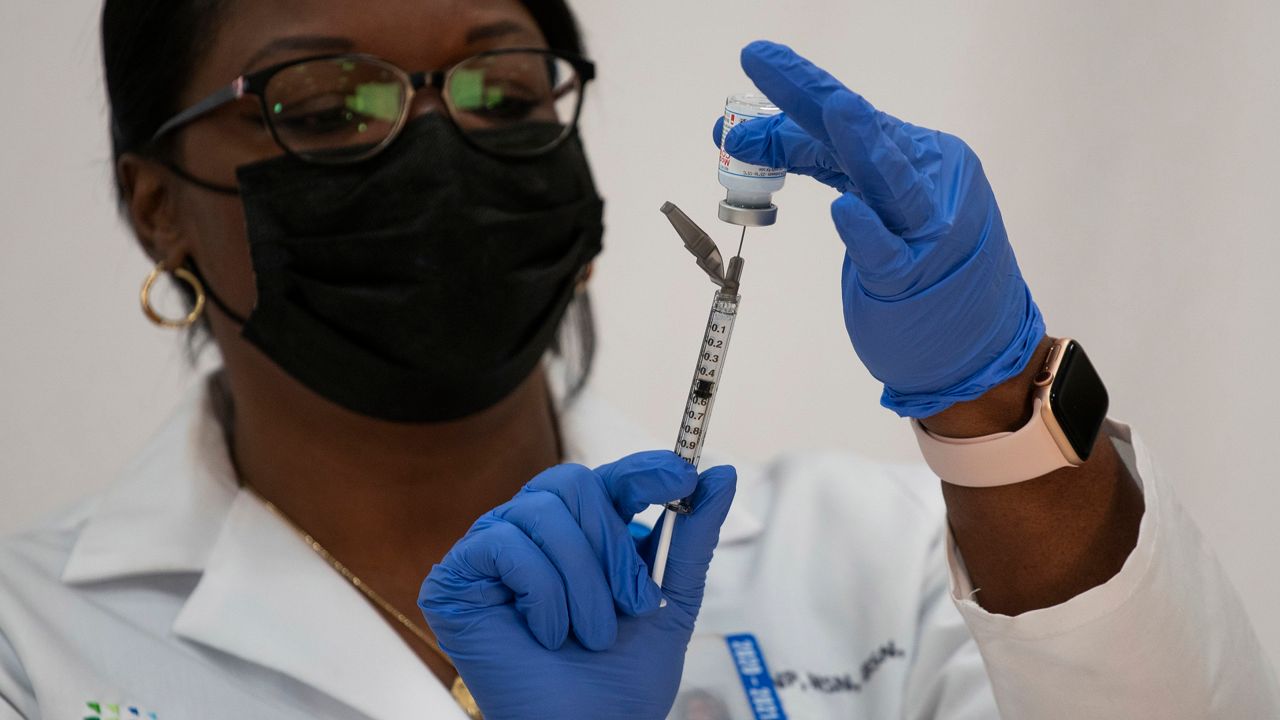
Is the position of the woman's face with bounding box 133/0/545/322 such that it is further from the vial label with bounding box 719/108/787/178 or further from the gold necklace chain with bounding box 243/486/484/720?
the vial label with bounding box 719/108/787/178

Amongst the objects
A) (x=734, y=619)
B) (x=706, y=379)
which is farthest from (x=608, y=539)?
(x=734, y=619)

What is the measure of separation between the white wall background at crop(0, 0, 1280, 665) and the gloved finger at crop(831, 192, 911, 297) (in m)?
1.21

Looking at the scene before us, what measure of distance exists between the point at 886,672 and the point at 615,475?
50 centimetres

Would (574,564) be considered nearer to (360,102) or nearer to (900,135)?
(900,135)

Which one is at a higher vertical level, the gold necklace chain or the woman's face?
the woman's face

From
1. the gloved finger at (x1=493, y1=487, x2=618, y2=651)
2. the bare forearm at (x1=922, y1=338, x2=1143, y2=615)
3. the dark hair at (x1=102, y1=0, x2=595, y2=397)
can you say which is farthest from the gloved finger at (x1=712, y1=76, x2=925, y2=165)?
the dark hair at (x1=102, y1=0, x2=595, y2=397)

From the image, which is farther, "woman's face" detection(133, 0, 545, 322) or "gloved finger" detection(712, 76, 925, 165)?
"woman's face" detection(133, 0, 545, 322)

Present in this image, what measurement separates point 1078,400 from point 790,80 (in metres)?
0.38

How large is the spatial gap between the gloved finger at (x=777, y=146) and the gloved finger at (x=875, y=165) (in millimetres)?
81

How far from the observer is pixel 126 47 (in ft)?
4.82

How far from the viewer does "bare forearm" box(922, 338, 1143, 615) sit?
109 cm

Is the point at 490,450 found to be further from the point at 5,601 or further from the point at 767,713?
the point at 5,601

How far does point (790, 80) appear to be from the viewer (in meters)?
0.98

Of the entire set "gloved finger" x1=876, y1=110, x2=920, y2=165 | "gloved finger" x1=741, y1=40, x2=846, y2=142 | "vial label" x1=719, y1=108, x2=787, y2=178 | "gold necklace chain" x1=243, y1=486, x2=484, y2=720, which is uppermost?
"gloved finger" x1=741, y1=40, x2=846, y2=142
